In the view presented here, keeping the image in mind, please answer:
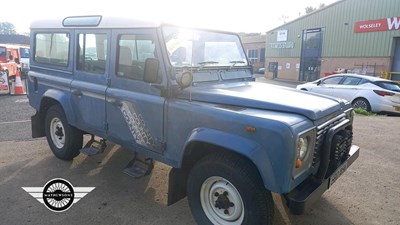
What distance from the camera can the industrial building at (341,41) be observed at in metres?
23.3

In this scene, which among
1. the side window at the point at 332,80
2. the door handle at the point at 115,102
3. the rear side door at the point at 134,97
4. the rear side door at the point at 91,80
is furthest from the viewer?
the side window at the point at 332,80

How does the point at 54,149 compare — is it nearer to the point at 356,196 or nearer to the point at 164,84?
the point at 164,84

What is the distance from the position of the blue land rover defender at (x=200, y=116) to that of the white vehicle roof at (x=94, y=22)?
0.7 inches

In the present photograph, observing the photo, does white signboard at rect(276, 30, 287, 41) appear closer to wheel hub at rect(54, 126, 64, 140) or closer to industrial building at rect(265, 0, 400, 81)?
industrial building at rect(265, 0, 400, 81)

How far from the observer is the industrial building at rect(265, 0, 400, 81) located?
76.5 ft

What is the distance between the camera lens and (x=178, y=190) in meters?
3.51

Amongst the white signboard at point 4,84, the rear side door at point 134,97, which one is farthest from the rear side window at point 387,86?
the white signboard at point 4,84

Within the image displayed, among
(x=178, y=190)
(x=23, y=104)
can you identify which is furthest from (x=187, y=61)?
(x=23, y=104)

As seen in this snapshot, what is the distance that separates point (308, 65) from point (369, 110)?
20.4m

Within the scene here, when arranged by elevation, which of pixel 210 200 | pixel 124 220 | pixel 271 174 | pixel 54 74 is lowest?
pixel 124 220

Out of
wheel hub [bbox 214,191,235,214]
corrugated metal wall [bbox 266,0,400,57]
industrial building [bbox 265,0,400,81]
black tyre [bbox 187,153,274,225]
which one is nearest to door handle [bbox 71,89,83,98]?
black tyre [bbox 187,153,274,225]

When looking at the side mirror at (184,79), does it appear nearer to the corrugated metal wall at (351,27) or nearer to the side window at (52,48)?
the side window at (52,48)

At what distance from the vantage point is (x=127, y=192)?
4.32m

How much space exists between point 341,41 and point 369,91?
1776 centimetres
